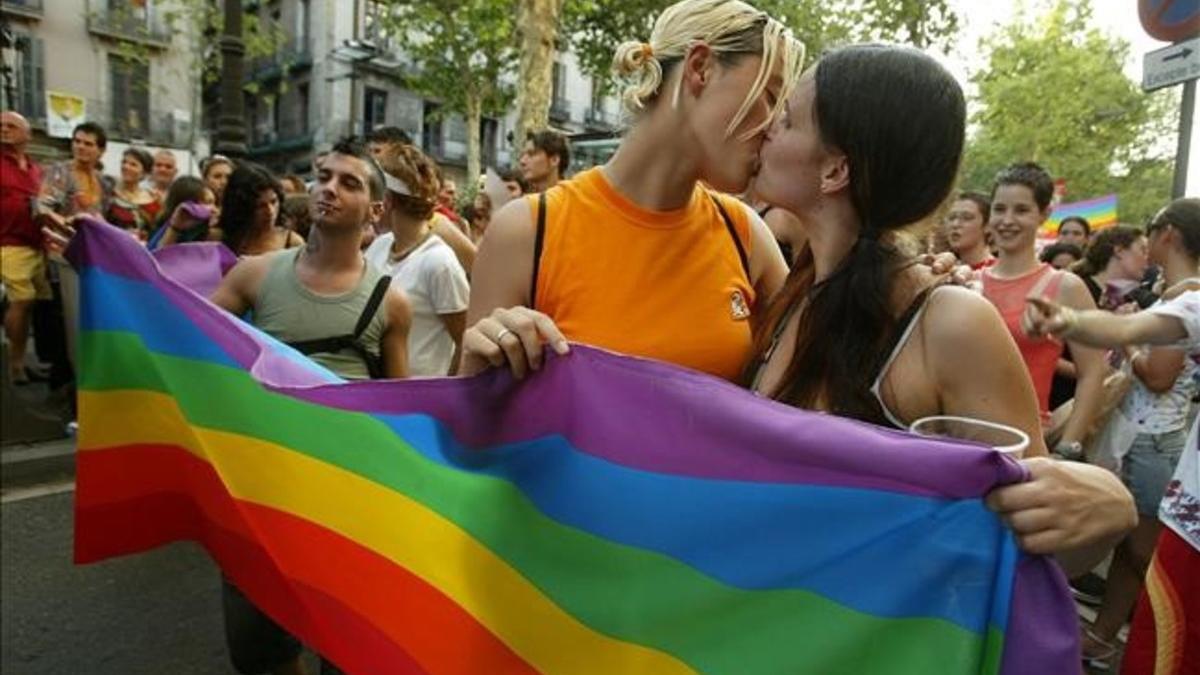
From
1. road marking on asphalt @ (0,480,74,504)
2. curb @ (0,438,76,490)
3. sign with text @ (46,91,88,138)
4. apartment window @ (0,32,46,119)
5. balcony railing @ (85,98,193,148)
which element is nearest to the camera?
road marking on asphalt @ (0,480,74,504)

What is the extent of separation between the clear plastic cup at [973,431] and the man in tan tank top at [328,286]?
208 cm

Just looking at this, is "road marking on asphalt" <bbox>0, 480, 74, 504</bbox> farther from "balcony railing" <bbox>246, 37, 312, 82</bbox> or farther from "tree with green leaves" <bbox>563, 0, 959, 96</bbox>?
"balcony railing" <bbox>246, 37, 312, 82</bbox>

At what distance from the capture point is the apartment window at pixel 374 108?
38.6 m

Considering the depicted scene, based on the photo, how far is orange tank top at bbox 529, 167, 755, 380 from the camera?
1.70 metres

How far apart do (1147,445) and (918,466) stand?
9.96 feet

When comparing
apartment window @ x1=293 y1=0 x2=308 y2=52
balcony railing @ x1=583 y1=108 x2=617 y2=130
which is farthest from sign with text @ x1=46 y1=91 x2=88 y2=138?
balcony railing @ x1=583 y1=108 x2=617 y2=130

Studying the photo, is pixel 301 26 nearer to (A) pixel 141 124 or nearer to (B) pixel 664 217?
(A) pixel 141 124

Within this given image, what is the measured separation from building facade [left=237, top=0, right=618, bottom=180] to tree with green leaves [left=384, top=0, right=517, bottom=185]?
706cm

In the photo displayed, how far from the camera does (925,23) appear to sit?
56.9 feet

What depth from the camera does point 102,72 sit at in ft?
111

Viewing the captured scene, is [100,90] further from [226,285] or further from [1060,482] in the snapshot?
[1060,482]

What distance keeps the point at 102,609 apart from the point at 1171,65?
5284 mm

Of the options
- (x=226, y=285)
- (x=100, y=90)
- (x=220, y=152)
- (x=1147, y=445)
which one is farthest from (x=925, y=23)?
(x=100, y=90)

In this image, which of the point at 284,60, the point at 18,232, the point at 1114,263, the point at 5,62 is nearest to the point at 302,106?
the point at 284,60
